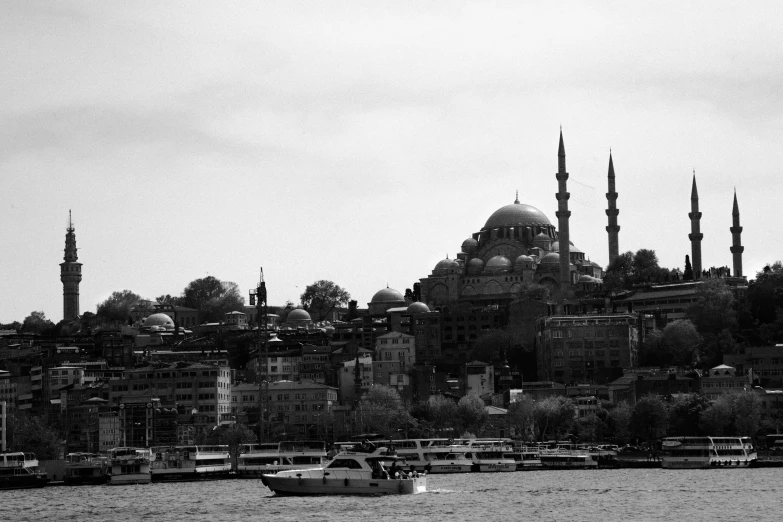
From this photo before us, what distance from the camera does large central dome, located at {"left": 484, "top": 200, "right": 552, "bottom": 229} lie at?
176 m

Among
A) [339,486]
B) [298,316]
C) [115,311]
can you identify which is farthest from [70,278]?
[339,486]

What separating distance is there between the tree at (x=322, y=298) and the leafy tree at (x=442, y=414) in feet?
204

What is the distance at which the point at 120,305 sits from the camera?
19788cm

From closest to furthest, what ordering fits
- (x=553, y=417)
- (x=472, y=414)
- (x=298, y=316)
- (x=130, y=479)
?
(x=130, y=479) → (x=553, y=417) → (x=472, y=414) → (x=298, y=316)

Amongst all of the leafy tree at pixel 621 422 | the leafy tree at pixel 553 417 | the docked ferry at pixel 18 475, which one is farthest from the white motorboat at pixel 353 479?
the leafy tree at pixel 553 417

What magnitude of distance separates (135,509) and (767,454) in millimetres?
43895

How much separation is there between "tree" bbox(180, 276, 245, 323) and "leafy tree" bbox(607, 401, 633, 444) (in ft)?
243

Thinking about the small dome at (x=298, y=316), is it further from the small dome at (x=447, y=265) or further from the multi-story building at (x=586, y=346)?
the multi-story building at (x=586, y=346)

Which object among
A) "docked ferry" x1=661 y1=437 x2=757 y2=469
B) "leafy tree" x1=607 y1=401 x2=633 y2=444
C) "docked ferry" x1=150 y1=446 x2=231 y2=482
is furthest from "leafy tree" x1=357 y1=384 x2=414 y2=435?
"docked ferry" x1=661 y1=437 x2=757 y2=469

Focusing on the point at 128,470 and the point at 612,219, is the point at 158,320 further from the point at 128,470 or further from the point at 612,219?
the point at 128,470

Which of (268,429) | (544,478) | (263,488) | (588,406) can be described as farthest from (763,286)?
(263,488)

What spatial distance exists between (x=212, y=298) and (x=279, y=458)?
99.0 m

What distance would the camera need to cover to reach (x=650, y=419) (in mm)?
114625

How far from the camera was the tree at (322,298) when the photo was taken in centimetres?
18762
